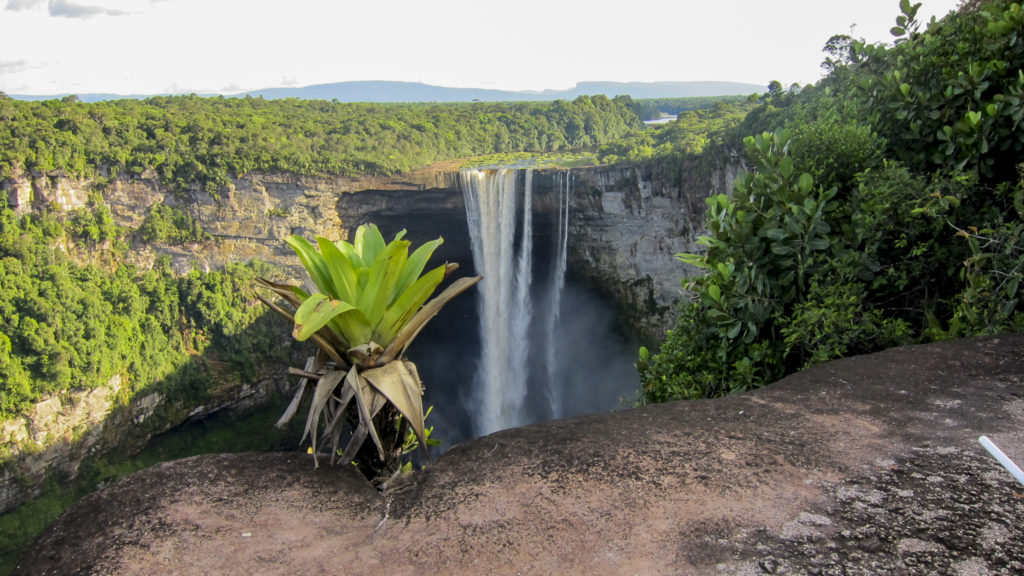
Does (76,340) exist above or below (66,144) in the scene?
below

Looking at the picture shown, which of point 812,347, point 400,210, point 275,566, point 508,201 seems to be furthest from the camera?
point 400,210

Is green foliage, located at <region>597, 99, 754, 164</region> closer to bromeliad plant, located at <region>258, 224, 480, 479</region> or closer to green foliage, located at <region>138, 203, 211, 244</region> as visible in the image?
green foliage, located at <region>138, 203, 211, 244</region>

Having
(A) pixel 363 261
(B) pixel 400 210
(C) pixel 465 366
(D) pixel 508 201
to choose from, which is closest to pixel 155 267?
(B) pixel 400 210

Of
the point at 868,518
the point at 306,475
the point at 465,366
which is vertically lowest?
the point at 465,366

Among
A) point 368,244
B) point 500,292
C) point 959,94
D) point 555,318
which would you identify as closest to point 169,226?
point 500,292

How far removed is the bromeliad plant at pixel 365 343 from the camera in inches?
89.7

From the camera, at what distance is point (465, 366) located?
3309 centimetres

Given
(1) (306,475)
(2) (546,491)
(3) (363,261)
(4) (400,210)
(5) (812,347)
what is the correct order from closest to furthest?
(2) (546,491) → (1) (306,475) → (3) (363,261) → (5) (812,347) → (4) (400,210)

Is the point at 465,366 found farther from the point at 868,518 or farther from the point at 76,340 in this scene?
the point at 868,518

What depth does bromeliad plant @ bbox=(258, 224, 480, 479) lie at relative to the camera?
2277 mm

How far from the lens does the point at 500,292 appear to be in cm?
2991

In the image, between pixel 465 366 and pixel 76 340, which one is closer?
pixel 76 340

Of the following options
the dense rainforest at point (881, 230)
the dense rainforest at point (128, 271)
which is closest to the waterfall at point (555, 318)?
the dense rainforest at point (128, 271)

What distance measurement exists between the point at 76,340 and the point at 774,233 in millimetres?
33024
